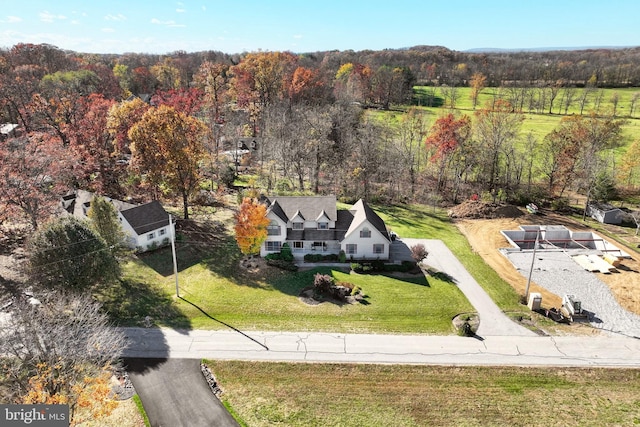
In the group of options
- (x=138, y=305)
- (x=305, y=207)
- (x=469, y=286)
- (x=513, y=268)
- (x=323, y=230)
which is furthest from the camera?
(x=305, y=207)

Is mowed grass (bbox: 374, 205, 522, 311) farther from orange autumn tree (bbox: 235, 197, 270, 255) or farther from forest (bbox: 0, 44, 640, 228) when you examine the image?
orange autumn tree (bbox: 235, 197, 270, 255)

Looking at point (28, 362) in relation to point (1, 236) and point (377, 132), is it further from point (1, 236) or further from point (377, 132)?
point (377, 132)

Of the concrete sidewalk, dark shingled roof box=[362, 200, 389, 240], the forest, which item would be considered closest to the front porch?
dark shingled roof box=[362, 200, 389, 240]

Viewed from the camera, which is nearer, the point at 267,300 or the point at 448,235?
the point at 267,300

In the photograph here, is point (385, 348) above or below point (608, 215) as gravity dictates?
below

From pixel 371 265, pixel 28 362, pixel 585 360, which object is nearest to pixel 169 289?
pixel 28 362

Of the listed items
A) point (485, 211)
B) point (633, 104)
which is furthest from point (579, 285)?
point (633, 104)

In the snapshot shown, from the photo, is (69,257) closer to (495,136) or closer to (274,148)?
(274,148)
